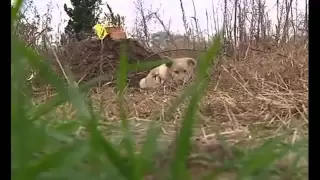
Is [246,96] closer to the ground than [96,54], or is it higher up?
closer to the ground

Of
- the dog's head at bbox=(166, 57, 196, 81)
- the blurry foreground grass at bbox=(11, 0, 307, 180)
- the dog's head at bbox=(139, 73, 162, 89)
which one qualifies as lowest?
the blurry foreground grass at bbox=(11, 0, 307, 180)

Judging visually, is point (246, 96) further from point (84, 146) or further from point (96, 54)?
point (96, 54)

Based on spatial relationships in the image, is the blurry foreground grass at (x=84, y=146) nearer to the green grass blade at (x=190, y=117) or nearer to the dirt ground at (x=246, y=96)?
the green grass blade at (x=190, y=117)

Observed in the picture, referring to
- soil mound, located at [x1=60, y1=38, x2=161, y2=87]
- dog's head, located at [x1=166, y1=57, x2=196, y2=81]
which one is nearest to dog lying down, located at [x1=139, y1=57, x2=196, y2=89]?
dog's head, located at [x1=166, y1=57, x2=196, y2=81]

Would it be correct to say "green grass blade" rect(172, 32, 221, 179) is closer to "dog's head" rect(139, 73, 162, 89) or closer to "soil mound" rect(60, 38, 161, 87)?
"dog's head" rect(139, 73, 162, 89)

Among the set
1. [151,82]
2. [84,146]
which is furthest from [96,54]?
[84,146]

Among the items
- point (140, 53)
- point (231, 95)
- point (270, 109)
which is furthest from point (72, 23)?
point (270, 109)

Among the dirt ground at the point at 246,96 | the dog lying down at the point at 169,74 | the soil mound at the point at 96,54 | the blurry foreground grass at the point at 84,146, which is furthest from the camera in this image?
the soil mound at the point at 96,54

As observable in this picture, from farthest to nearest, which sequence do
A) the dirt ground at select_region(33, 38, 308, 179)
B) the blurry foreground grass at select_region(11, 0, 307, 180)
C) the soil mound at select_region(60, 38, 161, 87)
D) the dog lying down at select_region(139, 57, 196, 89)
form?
the soil mound at select_region(60, 38, 161, 87) → the dog lying down at select_region(139, 57, 196, 89) → the dirt ground at select_region(33, 38, 308, 179) → the blurry foreground grass at select_region(11, 0, 307, 180)

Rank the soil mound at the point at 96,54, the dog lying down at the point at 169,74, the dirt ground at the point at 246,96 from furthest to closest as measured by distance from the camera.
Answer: the soil mound at the point at 96,54, the dog lying down at the point at 169,74, the dirt ground at the point at 246,96

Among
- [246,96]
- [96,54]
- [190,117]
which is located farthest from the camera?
[96,54]

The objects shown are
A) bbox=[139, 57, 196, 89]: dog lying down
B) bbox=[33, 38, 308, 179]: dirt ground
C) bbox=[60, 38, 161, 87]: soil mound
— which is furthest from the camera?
bbox=[60, 38, 161, 87]: soil mound

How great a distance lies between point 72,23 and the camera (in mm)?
4797

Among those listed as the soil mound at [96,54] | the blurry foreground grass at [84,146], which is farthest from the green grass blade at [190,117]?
the soil mound at [96,54]
